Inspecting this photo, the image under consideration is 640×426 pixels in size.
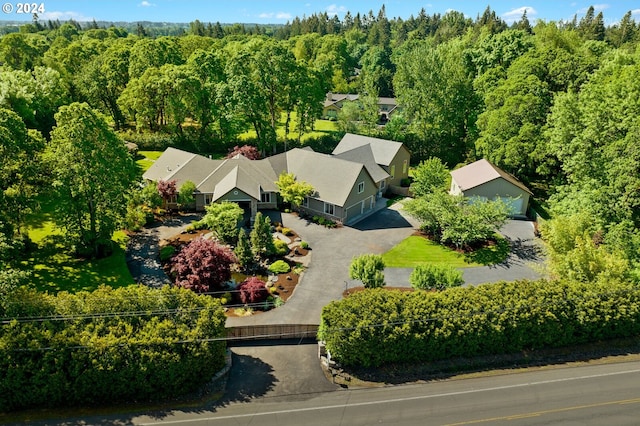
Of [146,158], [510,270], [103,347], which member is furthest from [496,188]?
[146,158]

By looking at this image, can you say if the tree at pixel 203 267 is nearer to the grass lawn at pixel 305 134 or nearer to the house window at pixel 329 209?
the house window at pixel 329 209

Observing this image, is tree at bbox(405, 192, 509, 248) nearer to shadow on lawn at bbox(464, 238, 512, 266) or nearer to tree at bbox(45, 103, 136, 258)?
shadow on lawn at bbox(464, 238, 512, 266)

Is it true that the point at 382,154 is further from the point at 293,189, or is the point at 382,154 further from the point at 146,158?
the point at 146,158

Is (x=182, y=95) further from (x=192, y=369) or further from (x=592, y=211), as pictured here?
(x=592, y=211)

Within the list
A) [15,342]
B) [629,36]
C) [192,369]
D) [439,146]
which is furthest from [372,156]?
[629,36]

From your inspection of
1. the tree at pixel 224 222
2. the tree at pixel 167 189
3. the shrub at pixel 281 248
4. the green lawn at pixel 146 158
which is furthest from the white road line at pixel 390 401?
the green lawn at pixel 146 158
